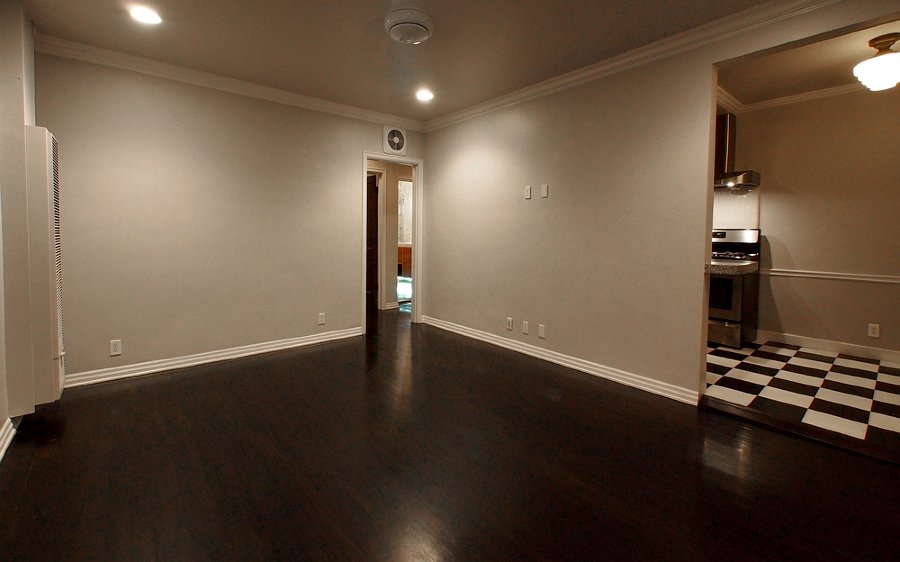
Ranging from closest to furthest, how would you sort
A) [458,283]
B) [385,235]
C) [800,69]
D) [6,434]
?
[6,434] → [800,69] → [458,283] → [385,235]

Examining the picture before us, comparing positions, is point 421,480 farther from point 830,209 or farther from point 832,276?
point 830,209

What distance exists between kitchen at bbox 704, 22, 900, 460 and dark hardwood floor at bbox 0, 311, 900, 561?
0.92 meters

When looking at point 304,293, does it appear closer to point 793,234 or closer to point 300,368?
point 300,368

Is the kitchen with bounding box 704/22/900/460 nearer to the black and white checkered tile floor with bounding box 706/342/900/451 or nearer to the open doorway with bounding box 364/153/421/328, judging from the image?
the black and white checkered tile floor with bounding box 706/342/900/451

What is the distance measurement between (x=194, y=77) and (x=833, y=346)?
256 inches

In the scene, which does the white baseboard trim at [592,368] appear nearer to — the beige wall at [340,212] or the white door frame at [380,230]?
the beige wall at [340,212]

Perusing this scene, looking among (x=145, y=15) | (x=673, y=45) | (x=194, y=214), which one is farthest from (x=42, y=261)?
(x=673, y=45)

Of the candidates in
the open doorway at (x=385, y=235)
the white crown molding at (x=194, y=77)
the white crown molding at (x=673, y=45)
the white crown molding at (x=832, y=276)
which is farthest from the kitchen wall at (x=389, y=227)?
Result: the white crown molding at (x=832, y=276)

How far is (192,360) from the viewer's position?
145 inches

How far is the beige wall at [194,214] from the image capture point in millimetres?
3146

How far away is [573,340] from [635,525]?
2090 millimetres

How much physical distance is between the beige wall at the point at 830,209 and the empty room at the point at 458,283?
23 millimetres

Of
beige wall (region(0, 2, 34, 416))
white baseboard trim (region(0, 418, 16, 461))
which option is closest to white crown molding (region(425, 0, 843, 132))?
beige wall (region(0, 2, 34, 416))

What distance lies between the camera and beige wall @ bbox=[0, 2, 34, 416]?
7.75 ft
